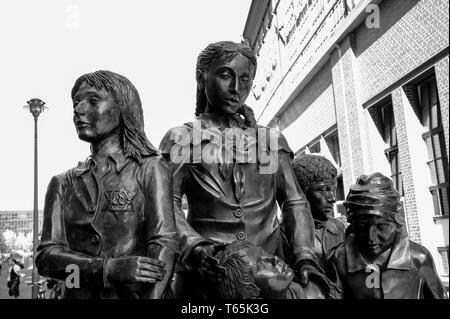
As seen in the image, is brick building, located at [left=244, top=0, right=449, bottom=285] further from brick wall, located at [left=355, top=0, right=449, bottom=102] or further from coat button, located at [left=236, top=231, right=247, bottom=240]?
coat button, located at [left=236, top=231, right=247, bottom=240]

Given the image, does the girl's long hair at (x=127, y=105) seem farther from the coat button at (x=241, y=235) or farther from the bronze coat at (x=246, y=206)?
the coat button at (x=241, y=235)

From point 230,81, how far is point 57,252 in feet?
3.35

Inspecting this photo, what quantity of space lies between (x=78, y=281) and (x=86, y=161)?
0.52 m

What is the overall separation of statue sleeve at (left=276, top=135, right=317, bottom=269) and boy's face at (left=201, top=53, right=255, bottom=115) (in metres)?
0.29

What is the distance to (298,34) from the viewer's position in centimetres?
1535

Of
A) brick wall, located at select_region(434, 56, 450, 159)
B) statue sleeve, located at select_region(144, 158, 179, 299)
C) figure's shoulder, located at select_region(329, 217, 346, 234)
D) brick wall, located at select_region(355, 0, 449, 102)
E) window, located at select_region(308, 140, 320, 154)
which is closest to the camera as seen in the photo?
statue sleeve, located at select_region(144, 158, 179, 299)

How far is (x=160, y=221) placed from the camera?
1.71m

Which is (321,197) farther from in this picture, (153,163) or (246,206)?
(153,163)

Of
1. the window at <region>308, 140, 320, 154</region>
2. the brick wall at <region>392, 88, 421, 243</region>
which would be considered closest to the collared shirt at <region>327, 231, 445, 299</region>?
the brick wall at <region>392, 88, 421, 243</region>

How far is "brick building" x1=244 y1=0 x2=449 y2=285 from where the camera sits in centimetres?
845

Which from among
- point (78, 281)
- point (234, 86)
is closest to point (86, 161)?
Answer: point (78, 281)

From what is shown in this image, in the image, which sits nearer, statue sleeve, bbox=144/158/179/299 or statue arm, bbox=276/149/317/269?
statue sleeve, bbox=144/158/179/299

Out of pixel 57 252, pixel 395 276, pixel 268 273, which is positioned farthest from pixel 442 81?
pixel 57 252
